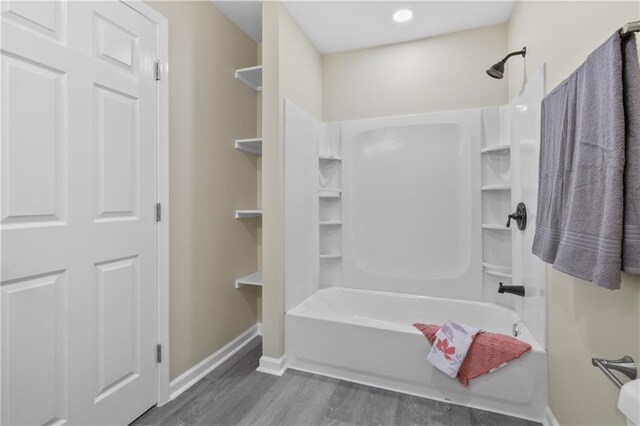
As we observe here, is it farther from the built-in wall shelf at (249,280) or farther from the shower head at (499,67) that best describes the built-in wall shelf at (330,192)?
the shower head at (499,67)

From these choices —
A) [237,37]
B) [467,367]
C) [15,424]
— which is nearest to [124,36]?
[237,37]

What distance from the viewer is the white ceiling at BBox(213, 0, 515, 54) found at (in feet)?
7.15

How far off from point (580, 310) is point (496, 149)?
4.38ft

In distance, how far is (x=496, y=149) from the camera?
2283 millimetres

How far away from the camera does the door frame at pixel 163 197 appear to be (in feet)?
5.75

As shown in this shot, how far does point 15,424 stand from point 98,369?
311mm

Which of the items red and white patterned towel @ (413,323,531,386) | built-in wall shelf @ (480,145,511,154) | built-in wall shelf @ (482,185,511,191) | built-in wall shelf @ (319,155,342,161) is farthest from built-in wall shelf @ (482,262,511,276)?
built-in wall shelf @ (319,155,342,161)

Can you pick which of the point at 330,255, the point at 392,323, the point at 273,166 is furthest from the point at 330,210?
the point at 392,323

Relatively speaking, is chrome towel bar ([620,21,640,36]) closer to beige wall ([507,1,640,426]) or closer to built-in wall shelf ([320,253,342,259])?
beige wall ([507,1,640,426])

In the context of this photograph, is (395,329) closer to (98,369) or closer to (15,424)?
(98,369)

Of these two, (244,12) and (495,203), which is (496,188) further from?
Result: (244,12)

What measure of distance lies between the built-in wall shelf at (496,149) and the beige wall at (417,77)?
1.28 feet

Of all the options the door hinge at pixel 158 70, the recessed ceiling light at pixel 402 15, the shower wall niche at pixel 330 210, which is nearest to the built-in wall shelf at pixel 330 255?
the shower wall niche at pixel 330 210

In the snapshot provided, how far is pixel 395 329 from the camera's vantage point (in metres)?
1.91
